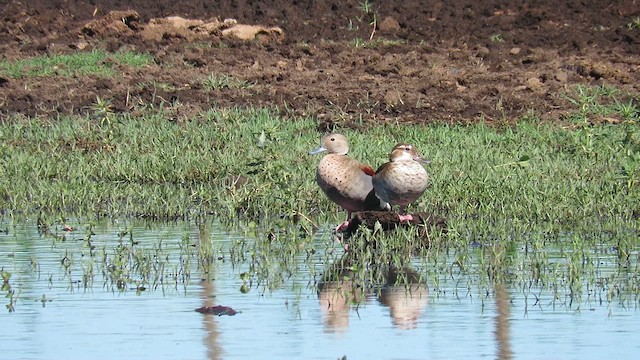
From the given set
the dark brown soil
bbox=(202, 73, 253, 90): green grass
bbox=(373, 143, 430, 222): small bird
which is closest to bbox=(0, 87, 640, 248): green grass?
bbox=(373, 143, 430, 222): small bird

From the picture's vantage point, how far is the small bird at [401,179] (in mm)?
10039

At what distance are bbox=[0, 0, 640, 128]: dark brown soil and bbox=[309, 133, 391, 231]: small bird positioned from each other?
5.14 metres

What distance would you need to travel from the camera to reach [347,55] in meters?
20.3

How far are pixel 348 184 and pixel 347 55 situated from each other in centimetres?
997

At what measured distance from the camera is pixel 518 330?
→ 7195mm

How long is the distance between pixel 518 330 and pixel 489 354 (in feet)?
1.71

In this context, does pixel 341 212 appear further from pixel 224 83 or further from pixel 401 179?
pixel 224 83

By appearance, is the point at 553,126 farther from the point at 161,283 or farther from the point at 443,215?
the point at 161,283

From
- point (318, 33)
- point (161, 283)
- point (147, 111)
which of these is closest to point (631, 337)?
point (161, 283)

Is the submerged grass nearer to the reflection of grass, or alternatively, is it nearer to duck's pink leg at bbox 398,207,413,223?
duck's pink leg at bbox 398,207,413,223

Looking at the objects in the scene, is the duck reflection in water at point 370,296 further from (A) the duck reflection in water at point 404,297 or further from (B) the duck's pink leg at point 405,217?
(B) the duck's pink leg at point 405,217

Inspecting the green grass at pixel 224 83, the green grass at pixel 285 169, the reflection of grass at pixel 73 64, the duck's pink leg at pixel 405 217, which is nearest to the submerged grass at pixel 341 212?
the green grass at pixel 285 169

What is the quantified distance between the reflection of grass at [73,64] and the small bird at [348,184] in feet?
28.9

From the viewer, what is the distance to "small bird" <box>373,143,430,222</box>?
10.0m
